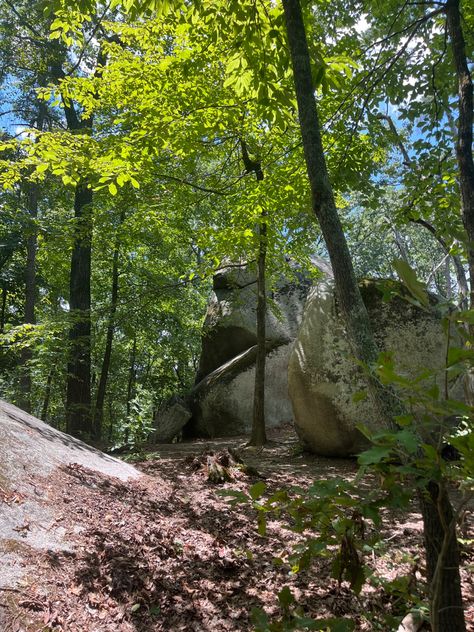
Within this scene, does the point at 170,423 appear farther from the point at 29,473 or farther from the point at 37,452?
the point at 29,473

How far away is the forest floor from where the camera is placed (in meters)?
2.62

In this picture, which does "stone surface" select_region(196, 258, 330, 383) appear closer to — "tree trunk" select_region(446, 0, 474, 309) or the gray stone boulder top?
the gray stone boulder top

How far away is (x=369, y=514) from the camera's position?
50.2 inches

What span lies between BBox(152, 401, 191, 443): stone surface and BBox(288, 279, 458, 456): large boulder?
5217 mm

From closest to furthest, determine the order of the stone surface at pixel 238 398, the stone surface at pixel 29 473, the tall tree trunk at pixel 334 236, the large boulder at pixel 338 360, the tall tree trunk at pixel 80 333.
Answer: the tall tree trunk at pixel 334 236
the stone surface at pixel 29 473
the large boulder at pixel 338 360
the tall tree trunk at pixel 80 333
the stone surface at pixel 238 398

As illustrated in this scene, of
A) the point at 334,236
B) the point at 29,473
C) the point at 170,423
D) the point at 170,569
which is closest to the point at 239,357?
the point at 170,423

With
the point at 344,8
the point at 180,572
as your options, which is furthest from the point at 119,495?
the point at 344,8

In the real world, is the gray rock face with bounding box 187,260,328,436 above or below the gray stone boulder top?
above

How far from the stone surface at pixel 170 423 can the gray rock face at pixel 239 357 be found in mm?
557

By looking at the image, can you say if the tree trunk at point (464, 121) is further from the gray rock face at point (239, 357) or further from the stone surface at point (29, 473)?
the gray rock face at point (239, 357)

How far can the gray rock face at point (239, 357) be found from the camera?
11.9 meters

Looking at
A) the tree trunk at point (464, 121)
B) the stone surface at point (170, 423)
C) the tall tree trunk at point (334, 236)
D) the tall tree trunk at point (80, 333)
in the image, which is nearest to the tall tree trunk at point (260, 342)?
the stone surface at point (170, 423)

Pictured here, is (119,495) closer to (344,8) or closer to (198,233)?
(198,233)

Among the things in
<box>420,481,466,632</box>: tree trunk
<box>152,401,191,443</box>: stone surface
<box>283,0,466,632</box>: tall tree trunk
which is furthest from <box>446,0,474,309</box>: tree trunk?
<box>152,401,191,443</box>: stone surface
